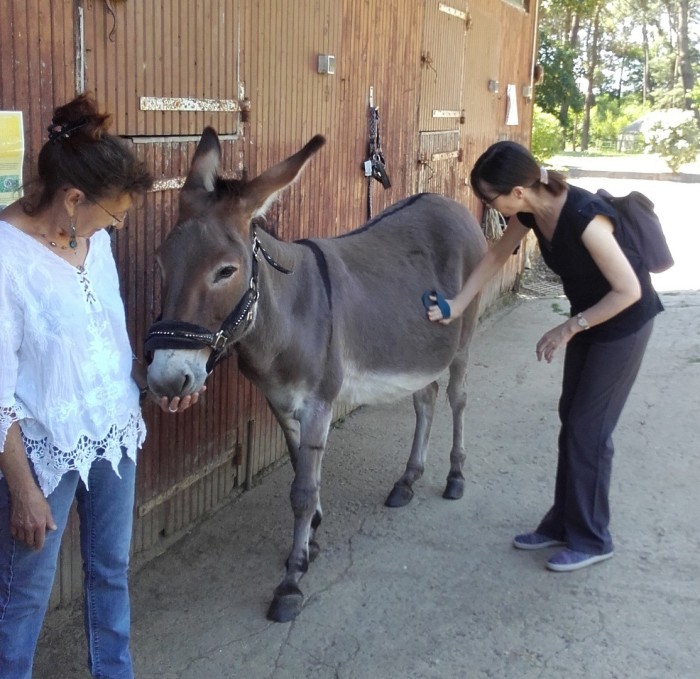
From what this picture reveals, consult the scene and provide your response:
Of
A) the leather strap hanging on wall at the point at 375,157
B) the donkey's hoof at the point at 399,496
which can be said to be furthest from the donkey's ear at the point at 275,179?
the leather strap hanging on wall at the point at 375,157

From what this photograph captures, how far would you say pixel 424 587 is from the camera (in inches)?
140

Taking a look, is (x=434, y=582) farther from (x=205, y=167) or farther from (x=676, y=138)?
(x=676, y=138)

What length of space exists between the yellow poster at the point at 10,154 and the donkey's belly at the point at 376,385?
1.62 m

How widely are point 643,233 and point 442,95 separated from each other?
376cm

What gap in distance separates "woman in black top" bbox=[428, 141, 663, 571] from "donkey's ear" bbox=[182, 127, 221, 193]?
3.65 feet

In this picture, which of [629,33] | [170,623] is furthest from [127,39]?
[629,33]

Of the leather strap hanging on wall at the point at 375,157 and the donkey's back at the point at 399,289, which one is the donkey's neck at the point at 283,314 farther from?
the leather strap hanging on wall at the point at 375,157

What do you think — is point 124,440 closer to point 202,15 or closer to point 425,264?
point 202,15

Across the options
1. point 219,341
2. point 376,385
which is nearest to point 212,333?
point 219,341

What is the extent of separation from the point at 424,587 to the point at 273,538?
0.80 m

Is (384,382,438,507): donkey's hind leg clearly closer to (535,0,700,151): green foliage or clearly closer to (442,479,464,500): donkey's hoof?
(442,479,464,500): donkey's hoof

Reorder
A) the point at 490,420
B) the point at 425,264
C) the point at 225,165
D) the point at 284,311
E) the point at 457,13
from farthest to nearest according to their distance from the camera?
the point at 457,13 < the point at 490,420 < the point at 425,264 < the point at 225,165 < the point at 284,311

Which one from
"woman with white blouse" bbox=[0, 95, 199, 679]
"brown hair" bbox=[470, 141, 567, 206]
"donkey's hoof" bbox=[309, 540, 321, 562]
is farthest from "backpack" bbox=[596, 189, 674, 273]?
"woman with white blouse" bbox=[0, 95, 199, 679]

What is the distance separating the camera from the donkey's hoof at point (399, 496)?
14.2 ft
